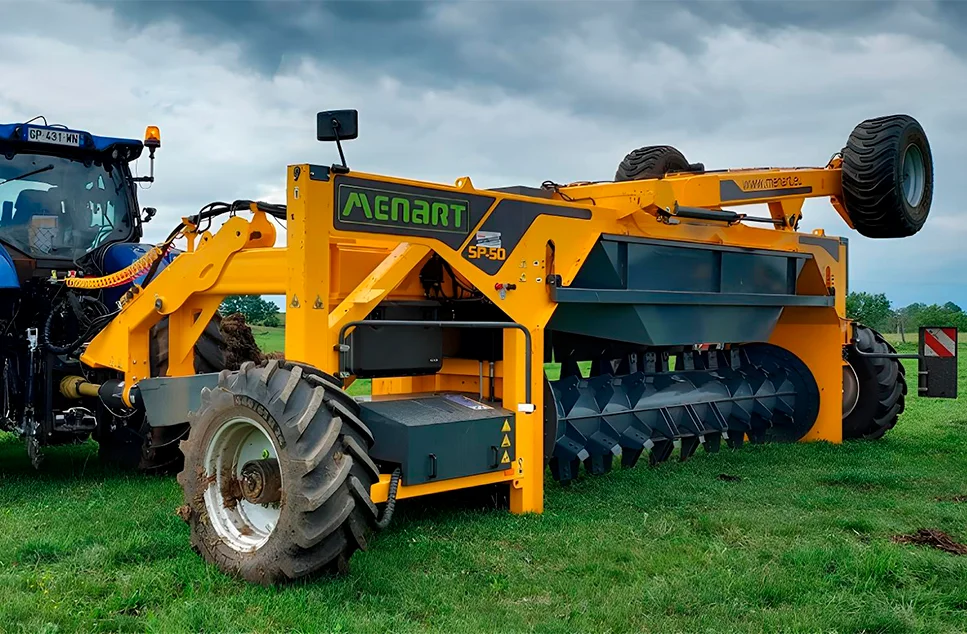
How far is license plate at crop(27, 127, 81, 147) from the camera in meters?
7.16

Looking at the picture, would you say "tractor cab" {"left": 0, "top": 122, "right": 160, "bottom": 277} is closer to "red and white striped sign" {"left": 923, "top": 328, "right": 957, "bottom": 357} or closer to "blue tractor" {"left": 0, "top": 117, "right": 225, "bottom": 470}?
"blue tractor" {"left": 0, "top": 117, "right": 225, "bottom": 470}

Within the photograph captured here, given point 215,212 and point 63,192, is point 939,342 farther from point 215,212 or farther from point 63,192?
point 63,192

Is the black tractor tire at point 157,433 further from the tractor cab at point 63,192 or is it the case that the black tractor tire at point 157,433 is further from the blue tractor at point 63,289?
the tractor cab at point 63,192

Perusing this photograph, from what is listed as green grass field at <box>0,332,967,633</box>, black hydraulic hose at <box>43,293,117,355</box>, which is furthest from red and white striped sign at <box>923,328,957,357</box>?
black hydraulic hose at <box>43,293,117,355</box>

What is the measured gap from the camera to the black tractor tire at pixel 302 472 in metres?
4.13

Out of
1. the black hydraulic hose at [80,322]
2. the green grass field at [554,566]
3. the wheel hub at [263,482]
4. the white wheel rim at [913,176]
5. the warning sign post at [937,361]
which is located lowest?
the green grass field at [554,566]

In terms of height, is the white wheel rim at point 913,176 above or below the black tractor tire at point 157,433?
above

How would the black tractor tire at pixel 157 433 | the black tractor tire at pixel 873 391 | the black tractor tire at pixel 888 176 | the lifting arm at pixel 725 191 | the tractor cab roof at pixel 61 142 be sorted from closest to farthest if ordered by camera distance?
the black tractor tire at pixel 157 433, the lifting arm at pixel 725 191, the tractor cab roof at pixel 61 142, the black tractor tire at pixel 888 176, the black tractor tire at pixel 873 391

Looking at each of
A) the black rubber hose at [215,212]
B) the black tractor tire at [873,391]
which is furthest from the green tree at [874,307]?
the black rubber hose at [215,212]

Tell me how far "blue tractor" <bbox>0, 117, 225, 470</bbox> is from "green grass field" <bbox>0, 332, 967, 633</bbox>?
0.44 meters

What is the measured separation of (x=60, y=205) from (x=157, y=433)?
77.9 inches

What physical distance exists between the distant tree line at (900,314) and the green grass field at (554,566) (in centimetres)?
3342

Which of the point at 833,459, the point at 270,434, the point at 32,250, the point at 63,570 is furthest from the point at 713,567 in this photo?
the point at 32,250

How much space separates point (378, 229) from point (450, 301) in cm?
124
